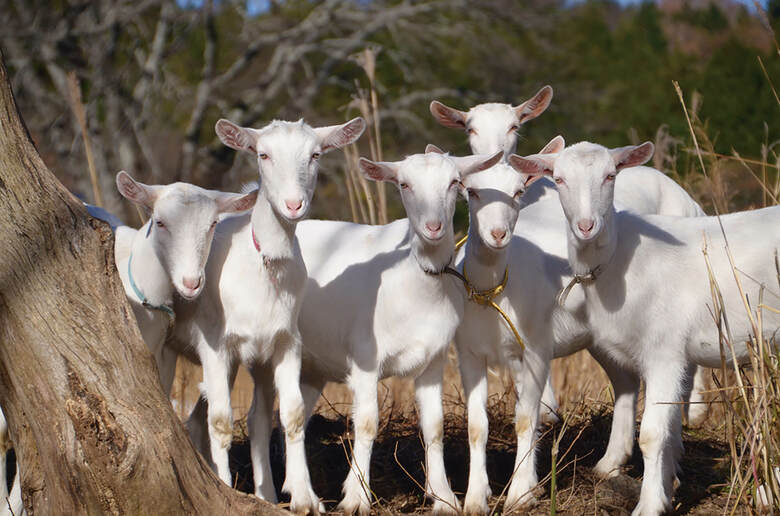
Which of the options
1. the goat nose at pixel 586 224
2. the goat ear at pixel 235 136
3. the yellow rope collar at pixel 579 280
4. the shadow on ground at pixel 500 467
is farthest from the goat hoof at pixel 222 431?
the goat nose at pixel 586 224

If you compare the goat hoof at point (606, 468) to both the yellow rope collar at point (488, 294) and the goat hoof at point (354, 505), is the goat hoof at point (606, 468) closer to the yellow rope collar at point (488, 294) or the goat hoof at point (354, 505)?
the yellow rope collar at point (488, 294)

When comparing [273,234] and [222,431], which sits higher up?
[273,234]

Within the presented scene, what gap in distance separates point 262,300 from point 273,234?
0.30m

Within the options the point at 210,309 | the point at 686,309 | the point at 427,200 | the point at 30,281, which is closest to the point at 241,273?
the point at 210,309

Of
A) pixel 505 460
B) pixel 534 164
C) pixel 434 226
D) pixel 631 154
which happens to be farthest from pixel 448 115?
pixel 505 460

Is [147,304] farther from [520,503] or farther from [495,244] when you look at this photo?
[520,503]

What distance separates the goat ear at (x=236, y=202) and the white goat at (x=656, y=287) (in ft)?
3.91

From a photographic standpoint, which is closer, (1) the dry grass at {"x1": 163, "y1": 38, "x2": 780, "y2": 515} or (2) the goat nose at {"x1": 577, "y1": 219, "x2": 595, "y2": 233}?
(1) the dry grass at {"x1": 163, "y1": 38, "x2": 780, "y2": 515}

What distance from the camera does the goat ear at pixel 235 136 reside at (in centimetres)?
417

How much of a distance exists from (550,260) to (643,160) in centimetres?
78

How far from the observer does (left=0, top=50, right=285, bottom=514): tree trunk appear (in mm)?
3135

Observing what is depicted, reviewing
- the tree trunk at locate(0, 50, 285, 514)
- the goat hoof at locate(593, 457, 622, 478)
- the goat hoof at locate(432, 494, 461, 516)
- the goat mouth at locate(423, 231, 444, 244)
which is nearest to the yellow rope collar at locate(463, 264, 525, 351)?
the goat mouth at locate(423, 231, 444, 244)

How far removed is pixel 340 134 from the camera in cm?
429

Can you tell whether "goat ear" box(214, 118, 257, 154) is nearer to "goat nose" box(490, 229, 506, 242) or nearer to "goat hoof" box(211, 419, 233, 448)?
"goat nose" box(490, 229, 506, 242)
